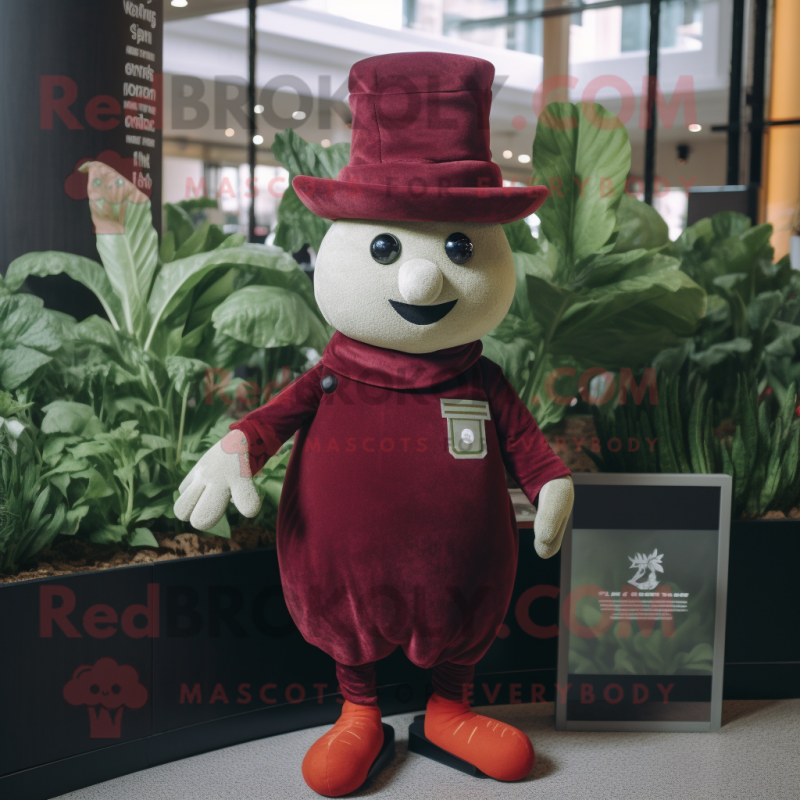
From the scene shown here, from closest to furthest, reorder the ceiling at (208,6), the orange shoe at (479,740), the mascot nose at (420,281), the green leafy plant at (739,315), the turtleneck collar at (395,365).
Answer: the mascot nose at (420,281)
the turtleneck collar at (395,365)
the orange shoe at (479,740)
the green leafy plant at (739,315)
the ceiling at (208,6)

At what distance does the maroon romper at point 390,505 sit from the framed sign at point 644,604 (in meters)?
0.27

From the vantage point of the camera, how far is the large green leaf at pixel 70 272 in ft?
4.62

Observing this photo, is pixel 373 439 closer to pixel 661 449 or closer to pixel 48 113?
pixel 661 449

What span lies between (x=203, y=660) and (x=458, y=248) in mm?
809

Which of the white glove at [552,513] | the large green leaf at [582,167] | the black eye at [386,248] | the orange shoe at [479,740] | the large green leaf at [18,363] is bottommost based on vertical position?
the orange shoe at [479,740]

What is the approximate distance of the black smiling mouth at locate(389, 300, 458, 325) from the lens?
46.8 inches

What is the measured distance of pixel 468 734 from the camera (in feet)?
4.53

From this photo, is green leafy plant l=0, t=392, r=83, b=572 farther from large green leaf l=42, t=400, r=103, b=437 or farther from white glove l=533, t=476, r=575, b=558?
white glove l=533, t=476, r=575, b=558

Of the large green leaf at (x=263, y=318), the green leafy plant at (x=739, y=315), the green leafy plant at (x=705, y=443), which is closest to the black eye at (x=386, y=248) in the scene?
the large green leaf at (x=263, y=318)

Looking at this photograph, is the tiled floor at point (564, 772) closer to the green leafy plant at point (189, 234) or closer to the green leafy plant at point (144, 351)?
the green leafy plant at point (144, 351)

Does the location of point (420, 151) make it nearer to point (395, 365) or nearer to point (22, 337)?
point (395, 365)

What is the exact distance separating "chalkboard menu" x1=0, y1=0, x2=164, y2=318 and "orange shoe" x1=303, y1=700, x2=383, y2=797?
91cm

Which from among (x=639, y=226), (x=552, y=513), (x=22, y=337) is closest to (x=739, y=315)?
(x=639, y=226)

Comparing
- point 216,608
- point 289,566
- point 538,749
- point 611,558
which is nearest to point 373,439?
point 289,566
